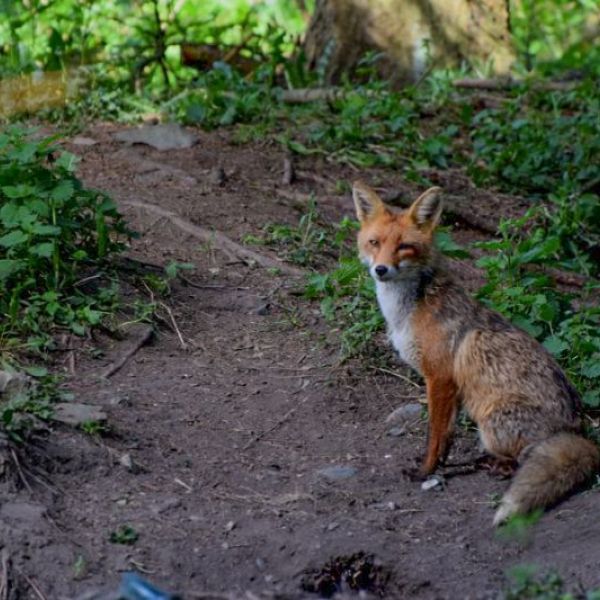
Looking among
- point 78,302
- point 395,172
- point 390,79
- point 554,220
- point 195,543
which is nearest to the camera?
point 195,543

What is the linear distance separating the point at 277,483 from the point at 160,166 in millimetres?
4258

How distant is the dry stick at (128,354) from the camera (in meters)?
6.96

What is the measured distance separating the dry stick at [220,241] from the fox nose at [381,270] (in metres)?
1.96

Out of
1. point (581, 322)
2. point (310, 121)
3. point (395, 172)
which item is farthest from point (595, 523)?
point (310, 121)

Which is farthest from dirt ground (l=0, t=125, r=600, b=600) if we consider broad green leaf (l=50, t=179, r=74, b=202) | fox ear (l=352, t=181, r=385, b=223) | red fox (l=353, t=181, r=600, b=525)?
fox ear (l=352, t=181, r=385, b=223)

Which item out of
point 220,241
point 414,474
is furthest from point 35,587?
point 220,241

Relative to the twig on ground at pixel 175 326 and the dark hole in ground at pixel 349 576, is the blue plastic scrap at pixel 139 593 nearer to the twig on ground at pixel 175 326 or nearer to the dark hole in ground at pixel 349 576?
the dark hole in ground at pixel 349 576

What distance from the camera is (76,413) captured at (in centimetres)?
633

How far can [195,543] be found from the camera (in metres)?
5.57

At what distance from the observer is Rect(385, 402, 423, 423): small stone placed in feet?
23.0

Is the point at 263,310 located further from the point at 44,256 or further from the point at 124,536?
the point at 124,536

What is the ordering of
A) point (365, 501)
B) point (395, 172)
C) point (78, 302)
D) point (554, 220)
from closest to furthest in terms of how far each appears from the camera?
point (365, 501) < point (78, 302) < point (554, 220) < point (395, 172)

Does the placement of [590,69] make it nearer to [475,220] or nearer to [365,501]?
[475,220]

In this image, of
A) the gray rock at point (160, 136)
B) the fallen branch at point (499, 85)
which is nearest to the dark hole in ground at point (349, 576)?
the gray rock at point (160, 136)
